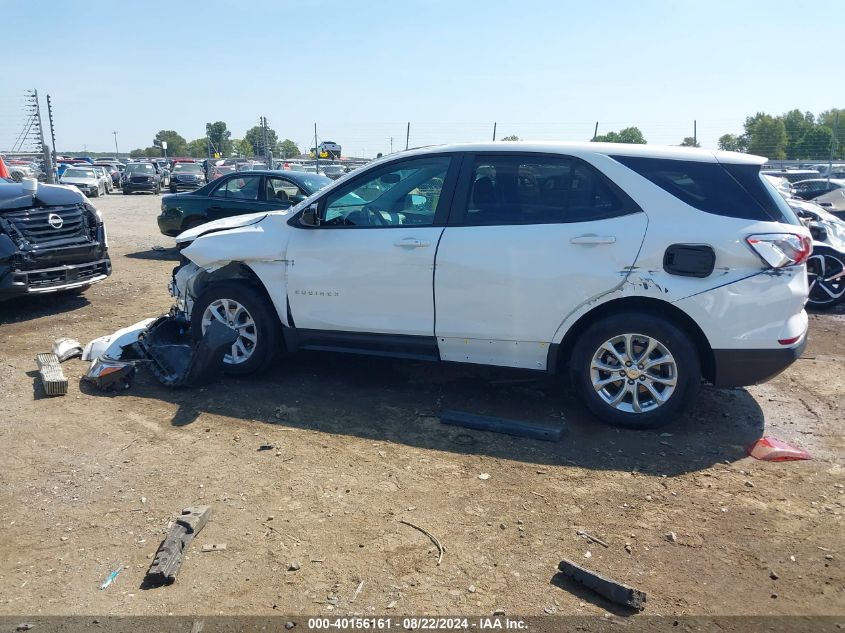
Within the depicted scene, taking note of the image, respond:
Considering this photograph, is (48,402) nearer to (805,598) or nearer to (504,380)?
(504,380)

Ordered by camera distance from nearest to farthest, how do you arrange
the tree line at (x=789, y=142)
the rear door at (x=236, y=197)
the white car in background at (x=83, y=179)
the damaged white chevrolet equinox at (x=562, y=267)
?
the damaged white chevrolet equinox at (x=562, y=267) → the rear door at (x=236, y=197) → the tree line at (x=789, y=142) → the white car in background at (x=83, y=179)

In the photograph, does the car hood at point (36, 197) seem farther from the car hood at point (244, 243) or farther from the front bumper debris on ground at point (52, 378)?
the car hood at point (244, 243)

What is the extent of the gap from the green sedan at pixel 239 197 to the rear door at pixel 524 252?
20.9 feet

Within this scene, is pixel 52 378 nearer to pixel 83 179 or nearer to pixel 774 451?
pixel 774 451

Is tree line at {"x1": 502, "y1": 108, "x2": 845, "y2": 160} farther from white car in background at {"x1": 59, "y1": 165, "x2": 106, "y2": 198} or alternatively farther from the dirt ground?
white car in background at {"x1": 59, "y1": 165, "x2": 106, "y2": 198}

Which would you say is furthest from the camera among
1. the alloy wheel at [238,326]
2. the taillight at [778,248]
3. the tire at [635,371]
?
the alloy wheel at [238,326]

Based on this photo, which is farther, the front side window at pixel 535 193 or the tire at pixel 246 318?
the tire at pixel 246 318

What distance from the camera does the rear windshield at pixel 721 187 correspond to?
462cm

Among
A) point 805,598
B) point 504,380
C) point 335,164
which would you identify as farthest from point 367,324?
point 335,164

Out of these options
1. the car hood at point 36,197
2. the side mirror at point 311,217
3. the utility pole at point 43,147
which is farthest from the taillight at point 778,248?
the utility pole at point 43,147

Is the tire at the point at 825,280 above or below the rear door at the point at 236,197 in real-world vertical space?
below

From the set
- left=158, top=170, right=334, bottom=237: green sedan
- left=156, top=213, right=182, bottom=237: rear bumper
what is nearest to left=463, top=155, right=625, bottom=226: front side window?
left=158, top=170, right=334, bottom=237: green sedan

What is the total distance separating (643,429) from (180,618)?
326 cm

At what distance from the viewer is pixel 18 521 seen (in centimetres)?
370
